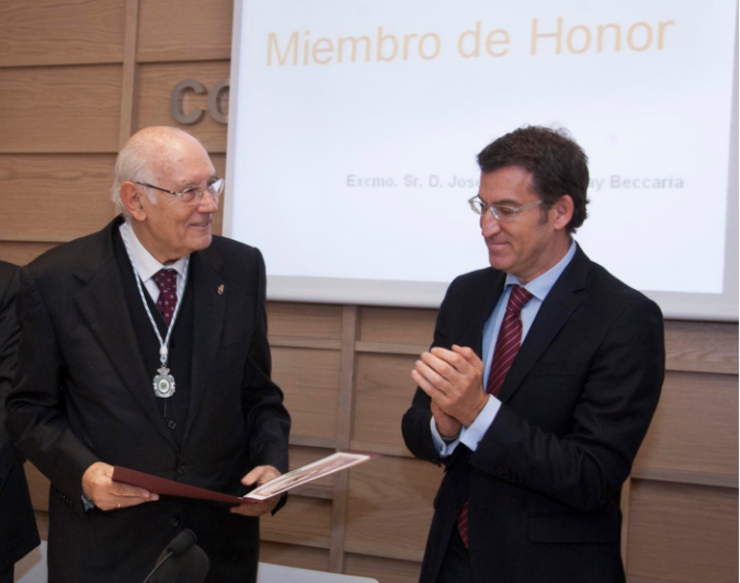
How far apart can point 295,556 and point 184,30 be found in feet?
8.21

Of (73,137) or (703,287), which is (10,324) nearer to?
(73,137)

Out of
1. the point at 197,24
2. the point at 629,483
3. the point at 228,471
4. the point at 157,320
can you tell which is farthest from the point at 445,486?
the point at 197,24

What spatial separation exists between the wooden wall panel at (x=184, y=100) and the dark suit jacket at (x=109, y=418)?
64.8 inches

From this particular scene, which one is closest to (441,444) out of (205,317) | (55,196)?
(205,317)

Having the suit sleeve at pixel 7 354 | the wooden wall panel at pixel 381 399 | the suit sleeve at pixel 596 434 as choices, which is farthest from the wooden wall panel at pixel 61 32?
the suit sleeve at pixel 596 434

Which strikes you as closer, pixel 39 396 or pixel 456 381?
pixel 456 381

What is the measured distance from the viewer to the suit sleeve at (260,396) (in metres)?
2.14

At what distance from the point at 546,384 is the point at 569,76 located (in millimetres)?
1695

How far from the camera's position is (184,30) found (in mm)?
3709

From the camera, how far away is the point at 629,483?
121 inches

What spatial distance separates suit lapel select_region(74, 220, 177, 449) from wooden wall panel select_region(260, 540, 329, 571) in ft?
5.63

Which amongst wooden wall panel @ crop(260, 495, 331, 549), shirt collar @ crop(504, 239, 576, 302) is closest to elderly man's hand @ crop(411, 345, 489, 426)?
shirt collar @ crop(504, 239, 576, 302)

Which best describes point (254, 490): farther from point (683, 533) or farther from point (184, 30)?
point (184, 30)

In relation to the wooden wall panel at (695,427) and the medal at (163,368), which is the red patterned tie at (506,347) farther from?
the wooden wall panel at (695,427)
